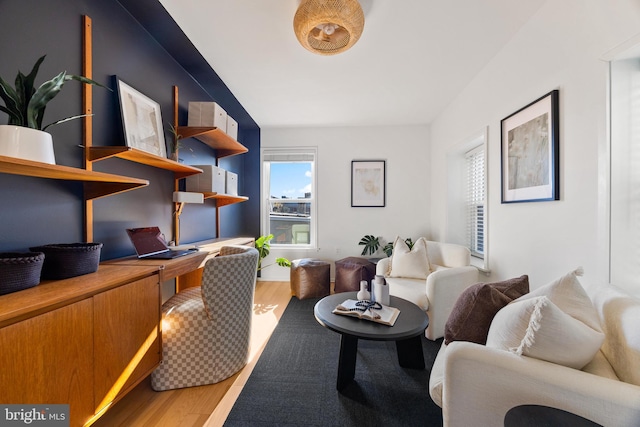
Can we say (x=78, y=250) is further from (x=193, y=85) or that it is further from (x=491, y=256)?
(x=491, y=256)

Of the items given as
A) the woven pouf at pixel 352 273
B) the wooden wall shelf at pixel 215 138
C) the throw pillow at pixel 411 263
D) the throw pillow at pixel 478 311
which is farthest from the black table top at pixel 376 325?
the wooden wall shelf at pixel 215 138

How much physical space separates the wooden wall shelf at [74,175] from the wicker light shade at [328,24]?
138 centimetres

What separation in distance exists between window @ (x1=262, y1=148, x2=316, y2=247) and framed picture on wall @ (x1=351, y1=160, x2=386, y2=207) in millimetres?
685

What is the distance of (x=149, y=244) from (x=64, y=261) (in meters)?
0.55

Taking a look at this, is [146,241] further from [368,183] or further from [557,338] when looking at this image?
[368,183]

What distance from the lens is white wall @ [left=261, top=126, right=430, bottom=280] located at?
12.5 feet

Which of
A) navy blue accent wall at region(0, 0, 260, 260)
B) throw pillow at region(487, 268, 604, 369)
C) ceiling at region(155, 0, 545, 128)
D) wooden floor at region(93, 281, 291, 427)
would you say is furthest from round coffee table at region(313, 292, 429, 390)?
ceiling at region(155, 0, 545, 128)

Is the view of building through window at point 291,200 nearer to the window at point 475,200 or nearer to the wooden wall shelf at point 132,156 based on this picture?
the wooden wall shelf at point 132,156

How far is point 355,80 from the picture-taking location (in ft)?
8.27

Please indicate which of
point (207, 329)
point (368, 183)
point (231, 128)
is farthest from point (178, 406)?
point (368, 183)

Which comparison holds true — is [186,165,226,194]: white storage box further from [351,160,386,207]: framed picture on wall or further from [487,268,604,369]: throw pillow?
[487,268,604,369]: throw pillow

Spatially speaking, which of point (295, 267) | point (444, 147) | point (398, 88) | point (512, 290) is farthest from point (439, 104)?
point (295, 267)

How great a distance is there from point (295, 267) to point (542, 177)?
2660 mm

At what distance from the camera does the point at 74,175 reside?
3.55 ft
